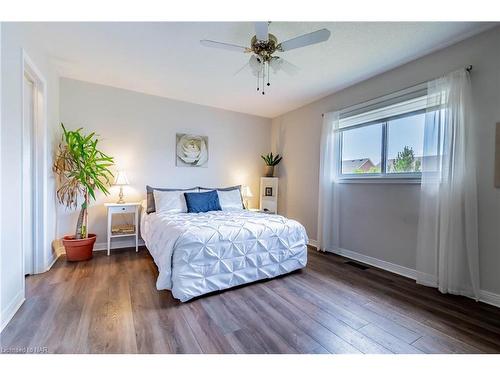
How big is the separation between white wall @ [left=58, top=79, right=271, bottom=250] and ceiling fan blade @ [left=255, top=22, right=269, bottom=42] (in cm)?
249

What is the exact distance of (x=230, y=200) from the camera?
3.72m

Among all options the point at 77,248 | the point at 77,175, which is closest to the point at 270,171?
the point at 77,175

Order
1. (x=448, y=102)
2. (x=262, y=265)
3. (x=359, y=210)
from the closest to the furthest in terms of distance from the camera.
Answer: (x=448, y=102) → (x=262, y=265) → (x=359, y=210)

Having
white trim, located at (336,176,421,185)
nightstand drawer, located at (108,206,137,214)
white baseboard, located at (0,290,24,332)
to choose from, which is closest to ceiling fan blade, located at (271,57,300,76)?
white trim, located at (336,176,421,185)

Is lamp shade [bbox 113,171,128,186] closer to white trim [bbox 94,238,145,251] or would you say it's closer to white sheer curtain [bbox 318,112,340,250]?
white trim [bbox 94,238,145,251]

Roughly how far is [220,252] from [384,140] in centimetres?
253

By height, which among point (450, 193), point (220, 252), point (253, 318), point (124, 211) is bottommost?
point (253, 318)

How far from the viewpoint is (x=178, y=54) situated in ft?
8.08

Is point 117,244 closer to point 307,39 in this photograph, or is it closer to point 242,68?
point 242,68

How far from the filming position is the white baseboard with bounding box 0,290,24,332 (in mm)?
1542

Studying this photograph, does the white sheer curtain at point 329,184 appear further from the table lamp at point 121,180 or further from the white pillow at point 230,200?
the table lamp at point 121,180

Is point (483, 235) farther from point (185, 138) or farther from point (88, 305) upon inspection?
point (185, 138)

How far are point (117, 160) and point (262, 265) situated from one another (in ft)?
9.06
